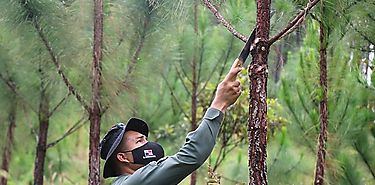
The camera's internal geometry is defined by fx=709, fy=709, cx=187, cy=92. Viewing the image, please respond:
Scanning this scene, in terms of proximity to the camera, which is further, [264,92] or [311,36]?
[311,36]

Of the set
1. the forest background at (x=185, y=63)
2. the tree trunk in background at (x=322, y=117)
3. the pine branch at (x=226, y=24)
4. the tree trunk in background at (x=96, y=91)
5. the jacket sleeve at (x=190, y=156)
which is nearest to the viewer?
the jacket sleeve at (x=190, y=156)

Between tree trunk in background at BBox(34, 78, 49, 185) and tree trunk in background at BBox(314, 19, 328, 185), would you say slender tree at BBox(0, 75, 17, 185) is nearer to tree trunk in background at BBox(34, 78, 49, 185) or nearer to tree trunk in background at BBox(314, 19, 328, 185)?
tree trunk in background at BBox(34, 78, 49, 185)

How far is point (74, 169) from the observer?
360 inches

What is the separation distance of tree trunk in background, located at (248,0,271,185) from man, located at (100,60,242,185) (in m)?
0.56

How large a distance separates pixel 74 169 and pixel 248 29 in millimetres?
4920

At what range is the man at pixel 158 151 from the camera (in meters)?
1.85

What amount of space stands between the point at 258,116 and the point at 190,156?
832 millimetres

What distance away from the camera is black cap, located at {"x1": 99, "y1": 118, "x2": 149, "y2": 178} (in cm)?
218

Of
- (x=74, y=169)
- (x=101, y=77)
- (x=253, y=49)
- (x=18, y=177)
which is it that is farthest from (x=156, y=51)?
(x=18, y=177)

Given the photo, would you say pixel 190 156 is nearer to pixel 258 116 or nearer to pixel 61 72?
pixel 258 116

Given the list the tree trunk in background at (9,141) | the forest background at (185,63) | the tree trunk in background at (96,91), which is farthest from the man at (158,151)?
the tree trunk in background at (9,141)

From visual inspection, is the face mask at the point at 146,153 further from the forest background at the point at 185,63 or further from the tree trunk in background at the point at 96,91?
the tree trunk in background at the point at 96,91

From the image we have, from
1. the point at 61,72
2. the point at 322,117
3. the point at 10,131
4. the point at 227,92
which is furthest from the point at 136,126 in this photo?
the point at 10,131

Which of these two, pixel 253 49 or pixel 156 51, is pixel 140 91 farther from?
pixel 253 49
